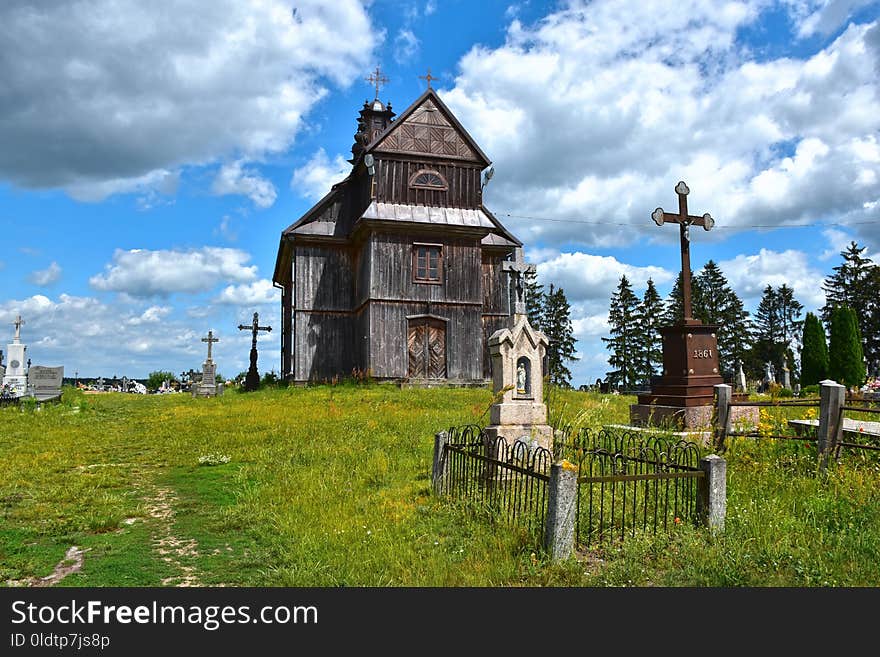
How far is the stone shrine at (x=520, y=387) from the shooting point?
848cm

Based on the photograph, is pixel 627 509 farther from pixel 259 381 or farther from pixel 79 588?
pixel 259 381

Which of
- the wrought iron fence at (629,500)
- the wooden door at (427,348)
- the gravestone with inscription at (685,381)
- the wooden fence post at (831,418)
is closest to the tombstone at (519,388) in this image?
the wrought iron fence at (629,500)

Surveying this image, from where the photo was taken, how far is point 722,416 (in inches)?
419

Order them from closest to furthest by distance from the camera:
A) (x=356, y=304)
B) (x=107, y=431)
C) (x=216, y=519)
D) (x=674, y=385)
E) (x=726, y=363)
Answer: (x=216, y=519), (x=674, y=385), (x=107, y=431), (x=356, y=304), (x=726, y=363)

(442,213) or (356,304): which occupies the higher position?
(442,213)

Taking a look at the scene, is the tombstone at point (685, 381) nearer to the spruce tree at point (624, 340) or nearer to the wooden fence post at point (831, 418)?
the wooden fence post at point (831, 418)

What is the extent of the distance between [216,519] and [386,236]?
1872cm

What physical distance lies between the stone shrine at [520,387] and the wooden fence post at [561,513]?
284 cm

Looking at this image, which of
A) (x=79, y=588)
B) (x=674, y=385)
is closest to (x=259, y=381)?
(x=674, y=385)

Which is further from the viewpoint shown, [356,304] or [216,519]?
[356,304]

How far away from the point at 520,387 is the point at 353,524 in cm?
322

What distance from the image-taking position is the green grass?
16.9ft

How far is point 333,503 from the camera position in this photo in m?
7.25

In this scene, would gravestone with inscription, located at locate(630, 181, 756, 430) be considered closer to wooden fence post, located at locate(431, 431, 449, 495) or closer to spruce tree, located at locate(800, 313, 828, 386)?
wooden fence post, located at locate(431, 431, 449, 495)
